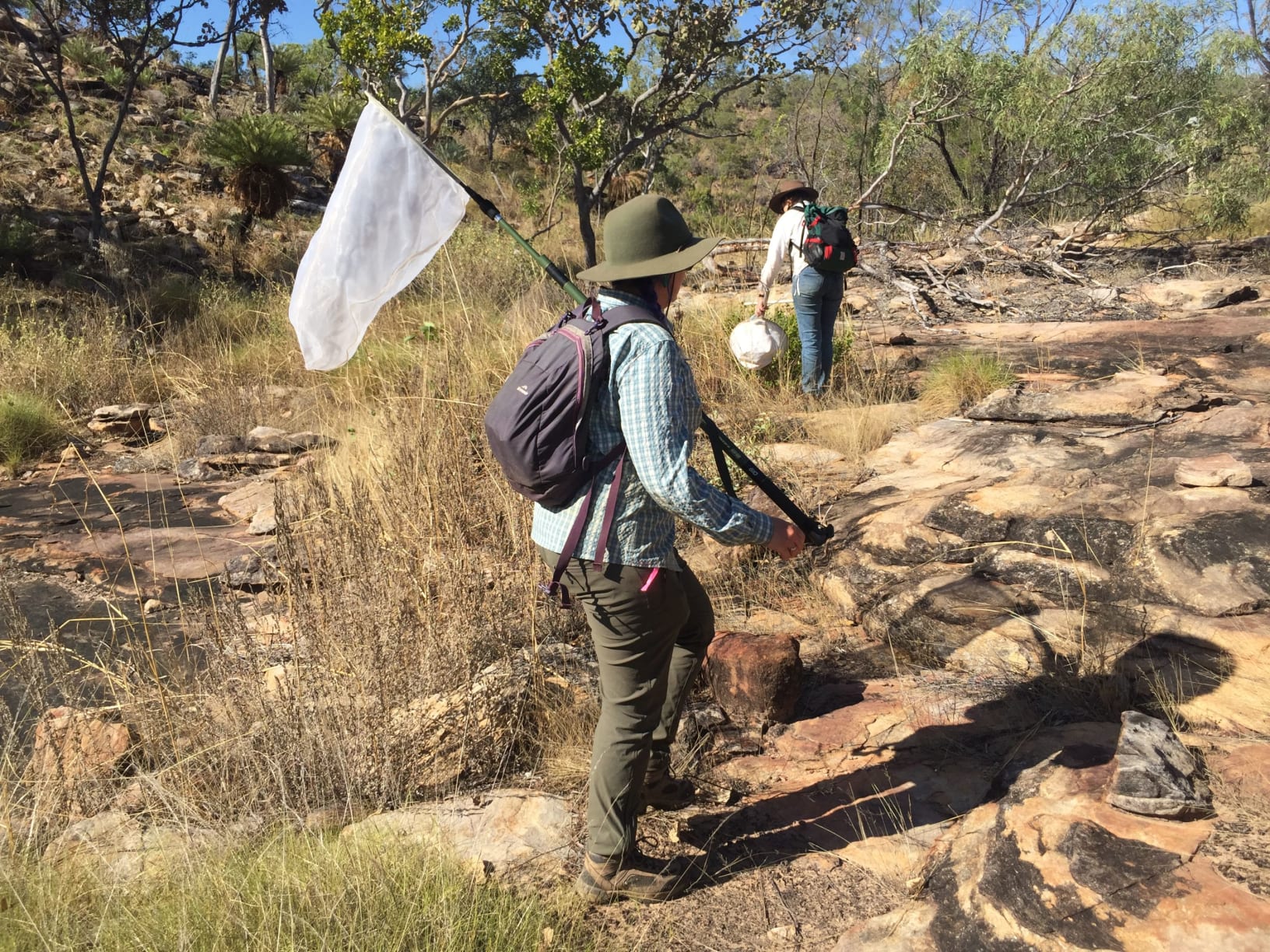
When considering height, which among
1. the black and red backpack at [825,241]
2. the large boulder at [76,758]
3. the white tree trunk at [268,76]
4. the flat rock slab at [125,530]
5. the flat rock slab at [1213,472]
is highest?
the white tree trunk at [268,76]

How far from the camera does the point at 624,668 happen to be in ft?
7.32

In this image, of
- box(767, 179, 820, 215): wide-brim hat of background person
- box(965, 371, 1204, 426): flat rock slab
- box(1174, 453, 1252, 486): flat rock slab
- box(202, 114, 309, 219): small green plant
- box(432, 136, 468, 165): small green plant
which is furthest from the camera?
box(432, 136, 468, 165): small green plant

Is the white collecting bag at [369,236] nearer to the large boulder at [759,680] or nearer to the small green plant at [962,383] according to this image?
the large boulder at [759,680]

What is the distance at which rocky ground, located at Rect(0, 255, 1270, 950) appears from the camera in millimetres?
2104

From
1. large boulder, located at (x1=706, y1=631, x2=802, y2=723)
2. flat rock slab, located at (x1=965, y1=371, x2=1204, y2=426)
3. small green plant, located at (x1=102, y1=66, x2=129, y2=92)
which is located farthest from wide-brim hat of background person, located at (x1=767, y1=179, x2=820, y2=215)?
small green plant, located at (x1=102, y1=66, x2=129, y2=92)

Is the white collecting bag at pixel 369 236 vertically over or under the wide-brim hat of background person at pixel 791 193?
under

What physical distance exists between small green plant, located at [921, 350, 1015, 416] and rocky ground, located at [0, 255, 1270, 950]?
18cm

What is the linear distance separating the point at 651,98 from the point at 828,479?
10.7m

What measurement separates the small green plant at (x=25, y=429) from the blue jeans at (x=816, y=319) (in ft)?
19.4

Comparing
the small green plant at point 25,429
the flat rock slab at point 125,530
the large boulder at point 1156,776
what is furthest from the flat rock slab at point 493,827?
the small green plant at point 25,429

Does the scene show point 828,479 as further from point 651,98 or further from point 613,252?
point 651,98

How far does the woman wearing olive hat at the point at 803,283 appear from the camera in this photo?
19.5 ft

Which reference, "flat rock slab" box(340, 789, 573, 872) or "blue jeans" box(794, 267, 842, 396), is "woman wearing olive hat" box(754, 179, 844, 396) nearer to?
"blue jeans" box(794, 267, 842, 396)

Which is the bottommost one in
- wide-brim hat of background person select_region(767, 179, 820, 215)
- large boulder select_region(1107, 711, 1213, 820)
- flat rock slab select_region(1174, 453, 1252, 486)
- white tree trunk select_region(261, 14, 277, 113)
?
large boulder select_region(1107, 711, 1213, 820)
